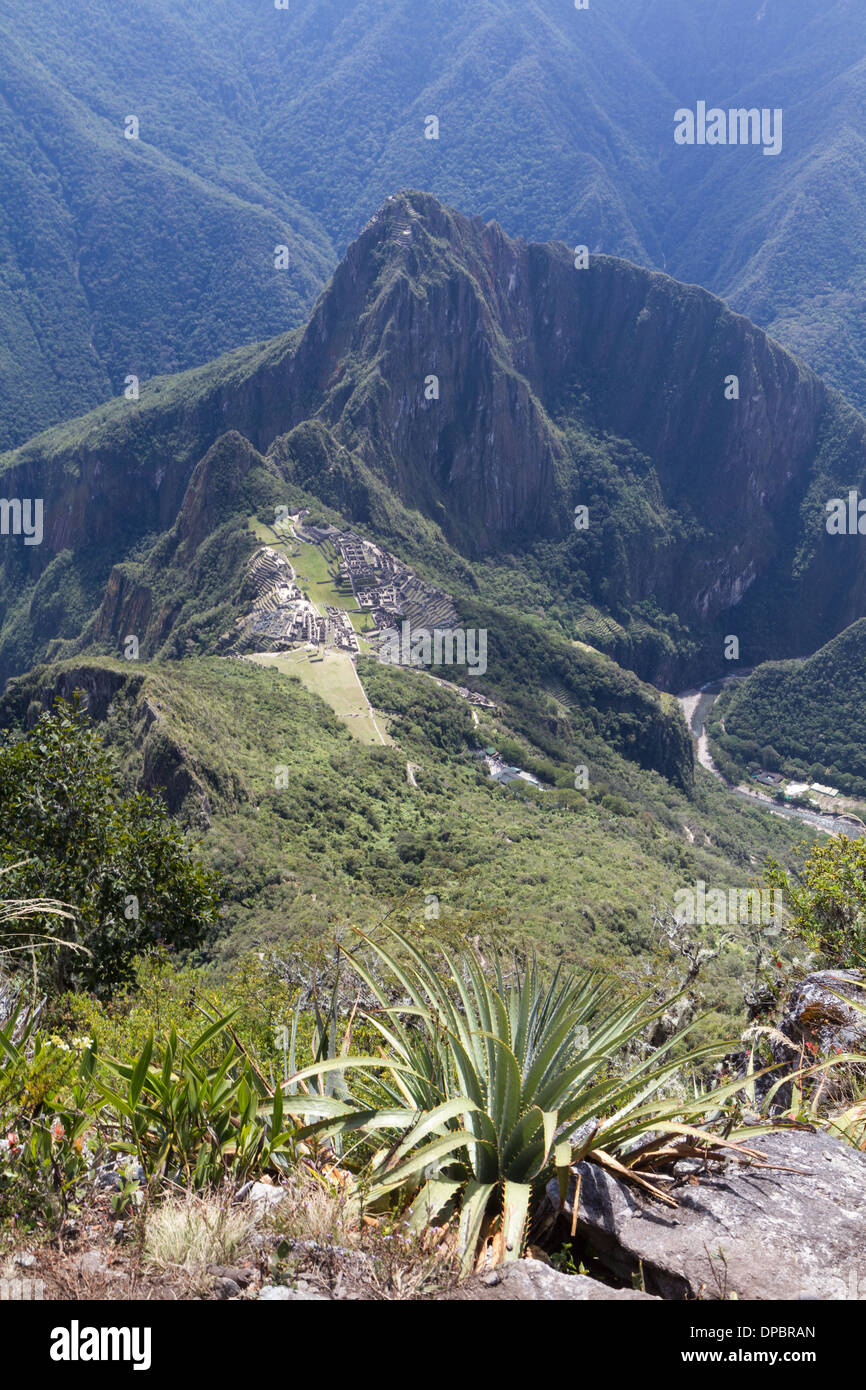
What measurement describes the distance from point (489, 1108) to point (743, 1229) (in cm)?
124

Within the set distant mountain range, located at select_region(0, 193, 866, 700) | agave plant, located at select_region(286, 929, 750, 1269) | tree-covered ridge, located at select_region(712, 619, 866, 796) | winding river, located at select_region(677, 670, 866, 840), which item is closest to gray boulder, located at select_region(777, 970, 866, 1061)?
agave plant, located at select_region(286, 929, 750, 1269)

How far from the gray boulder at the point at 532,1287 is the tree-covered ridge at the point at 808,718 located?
106036mm

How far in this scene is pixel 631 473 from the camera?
503 feet

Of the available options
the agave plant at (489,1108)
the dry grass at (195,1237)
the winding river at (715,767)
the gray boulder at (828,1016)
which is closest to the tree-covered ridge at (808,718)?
the winding river at (715,767)

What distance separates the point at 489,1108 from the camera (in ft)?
15.4

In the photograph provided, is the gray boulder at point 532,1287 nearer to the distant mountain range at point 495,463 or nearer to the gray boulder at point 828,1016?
the gray boulder at point 828,1016

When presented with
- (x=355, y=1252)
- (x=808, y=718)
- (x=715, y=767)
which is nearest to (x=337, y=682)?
(x=355, y=1252)

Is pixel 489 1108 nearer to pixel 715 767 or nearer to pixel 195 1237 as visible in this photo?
pixel 195 1237

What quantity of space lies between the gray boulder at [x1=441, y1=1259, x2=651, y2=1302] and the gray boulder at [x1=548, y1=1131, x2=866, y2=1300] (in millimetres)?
488

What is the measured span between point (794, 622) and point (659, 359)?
50195 millimetres

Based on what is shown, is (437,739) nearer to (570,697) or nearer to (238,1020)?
(570,697)

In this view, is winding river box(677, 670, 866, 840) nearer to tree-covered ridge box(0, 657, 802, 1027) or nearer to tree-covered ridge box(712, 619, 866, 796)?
tree-covered ridge box(712, 619, 866, 796)

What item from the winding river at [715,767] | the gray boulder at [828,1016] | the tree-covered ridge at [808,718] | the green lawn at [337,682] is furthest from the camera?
the tree-covered ridge at [808,718]

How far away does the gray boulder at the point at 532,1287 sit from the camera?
3.54 meters
